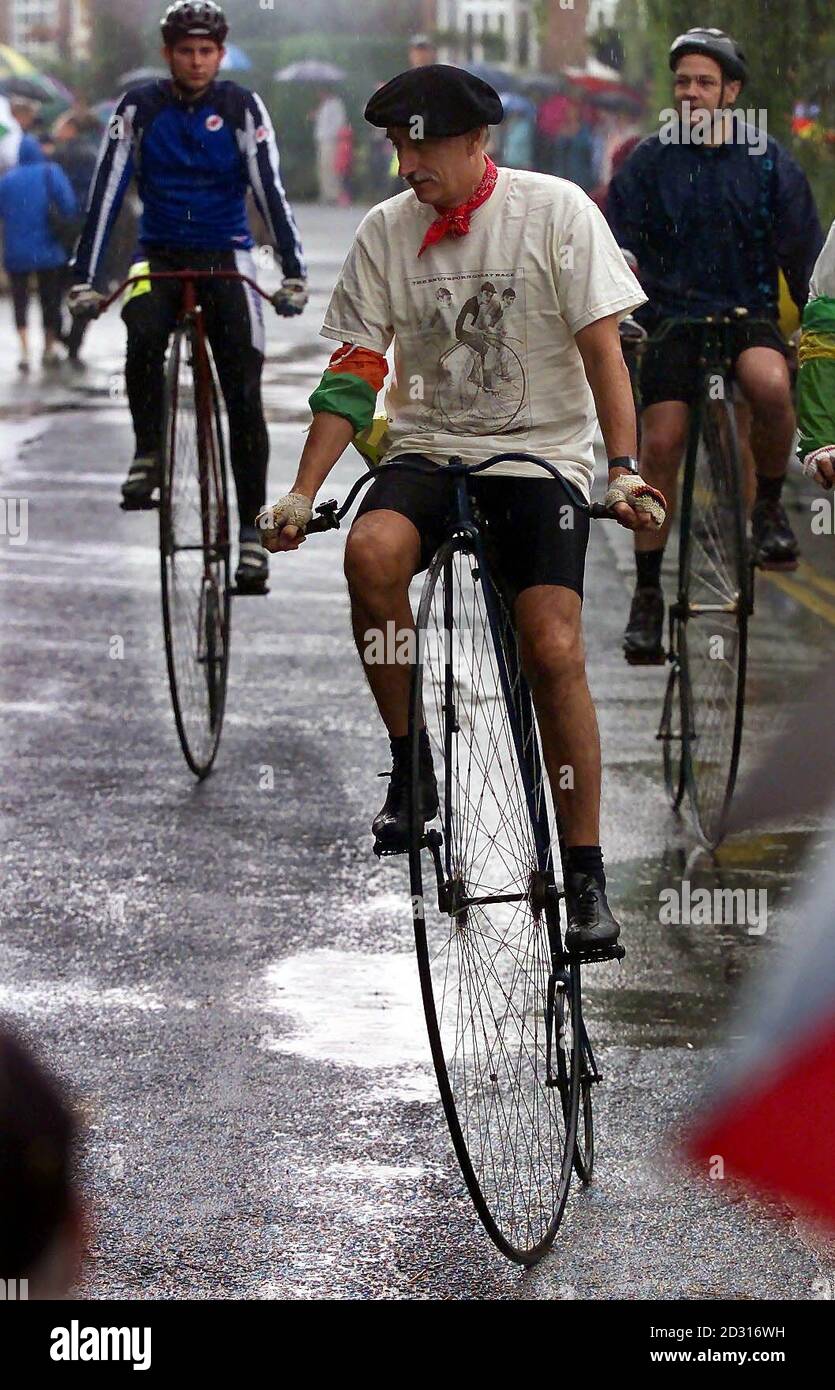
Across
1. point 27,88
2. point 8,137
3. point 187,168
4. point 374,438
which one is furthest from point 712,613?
point 27,88

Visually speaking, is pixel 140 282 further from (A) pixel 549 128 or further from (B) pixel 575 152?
(A) pixel 549 128

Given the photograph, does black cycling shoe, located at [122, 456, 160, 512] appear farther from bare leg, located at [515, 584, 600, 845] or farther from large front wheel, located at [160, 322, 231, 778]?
bare leg, located at [515, 584, 600, 845]

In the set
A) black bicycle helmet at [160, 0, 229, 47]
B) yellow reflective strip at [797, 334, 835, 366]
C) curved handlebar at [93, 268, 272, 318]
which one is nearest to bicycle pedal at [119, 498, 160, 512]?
curved handlebar at [93, 268, 272, 318]

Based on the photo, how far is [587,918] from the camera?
5418 mm

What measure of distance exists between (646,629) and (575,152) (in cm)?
2533

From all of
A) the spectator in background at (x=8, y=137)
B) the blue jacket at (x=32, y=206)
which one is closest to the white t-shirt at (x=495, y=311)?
the blue jacket at (x=32, y=206)

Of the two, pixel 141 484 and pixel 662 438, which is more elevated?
pixel 662 438

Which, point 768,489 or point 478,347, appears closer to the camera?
point 478,347

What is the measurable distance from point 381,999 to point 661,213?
2.90 meters

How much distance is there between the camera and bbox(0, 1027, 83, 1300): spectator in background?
17.4 ft

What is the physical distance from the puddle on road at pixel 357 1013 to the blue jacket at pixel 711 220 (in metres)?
2.45

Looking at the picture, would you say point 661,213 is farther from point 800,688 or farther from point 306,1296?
point 306,1296

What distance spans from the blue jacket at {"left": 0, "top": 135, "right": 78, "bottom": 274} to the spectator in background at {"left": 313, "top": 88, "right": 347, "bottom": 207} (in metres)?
35.4
